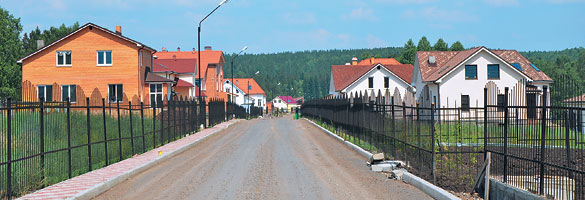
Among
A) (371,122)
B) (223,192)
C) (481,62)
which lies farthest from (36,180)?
(481,62)

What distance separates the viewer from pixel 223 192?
11.3 metres

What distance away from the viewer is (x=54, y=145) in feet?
40.7

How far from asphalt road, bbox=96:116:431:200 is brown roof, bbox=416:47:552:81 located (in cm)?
2862

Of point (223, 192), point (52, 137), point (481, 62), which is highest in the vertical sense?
point (481, 62)

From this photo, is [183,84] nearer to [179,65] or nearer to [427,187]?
[179,65]

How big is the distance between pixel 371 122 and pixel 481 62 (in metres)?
28.9

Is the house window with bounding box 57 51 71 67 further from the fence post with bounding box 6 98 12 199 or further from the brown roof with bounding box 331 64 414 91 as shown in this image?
the fence post with bounding box 6 98 12 199

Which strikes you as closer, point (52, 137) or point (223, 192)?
point (223, 192)

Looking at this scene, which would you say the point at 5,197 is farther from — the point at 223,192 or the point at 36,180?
the point at 223,192

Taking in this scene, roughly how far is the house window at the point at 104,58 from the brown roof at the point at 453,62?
2609 centimetres

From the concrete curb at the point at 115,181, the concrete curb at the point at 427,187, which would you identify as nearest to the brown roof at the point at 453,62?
the concrete curb at the point at 115,181

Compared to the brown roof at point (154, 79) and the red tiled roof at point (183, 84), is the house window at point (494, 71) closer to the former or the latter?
the brown roof at point (154, 79)

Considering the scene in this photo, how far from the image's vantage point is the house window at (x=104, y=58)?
1745 inches

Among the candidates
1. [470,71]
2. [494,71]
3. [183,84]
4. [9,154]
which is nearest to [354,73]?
[183,84]
